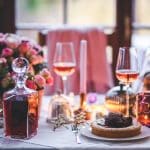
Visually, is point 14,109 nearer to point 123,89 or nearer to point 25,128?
point 25,128

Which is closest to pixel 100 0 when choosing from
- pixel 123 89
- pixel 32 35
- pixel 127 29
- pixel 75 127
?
pixel 127 29

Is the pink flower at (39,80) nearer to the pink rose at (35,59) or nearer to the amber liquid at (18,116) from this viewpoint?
the pink rose at (35,59)

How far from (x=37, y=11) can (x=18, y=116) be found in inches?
85.3

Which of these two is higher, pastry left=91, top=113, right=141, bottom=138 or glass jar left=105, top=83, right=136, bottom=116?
glass jar left=105, top=83, right=136, bottom=116

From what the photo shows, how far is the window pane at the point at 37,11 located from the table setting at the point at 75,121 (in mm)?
1800

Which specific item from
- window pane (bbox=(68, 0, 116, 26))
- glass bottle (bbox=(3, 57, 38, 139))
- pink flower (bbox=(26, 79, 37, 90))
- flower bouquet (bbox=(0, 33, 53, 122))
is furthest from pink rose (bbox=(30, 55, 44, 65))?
window pane (bbox=(68, 0, 116, 26))

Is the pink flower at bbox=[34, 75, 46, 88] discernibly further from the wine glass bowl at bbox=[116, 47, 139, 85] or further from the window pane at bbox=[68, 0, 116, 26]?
the window pane at bbox=[68, 0, 116, 26]

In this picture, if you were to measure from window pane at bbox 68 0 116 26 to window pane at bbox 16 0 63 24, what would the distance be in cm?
11

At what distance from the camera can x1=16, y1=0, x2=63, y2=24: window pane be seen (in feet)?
11.7

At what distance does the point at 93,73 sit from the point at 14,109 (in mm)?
1136

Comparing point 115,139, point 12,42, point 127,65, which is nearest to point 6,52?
point 12,42

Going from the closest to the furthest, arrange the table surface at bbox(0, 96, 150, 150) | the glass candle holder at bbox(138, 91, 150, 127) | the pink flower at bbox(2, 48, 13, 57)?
the table surface at bbox(0, 96, 150, 150)
the glass candle holder at bbox(138, 91, 150, 127)
the pink flower at bbox(2, 48, 13, 57)

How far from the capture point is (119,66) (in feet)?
5.54

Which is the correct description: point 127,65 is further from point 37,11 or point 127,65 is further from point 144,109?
point 37,11
